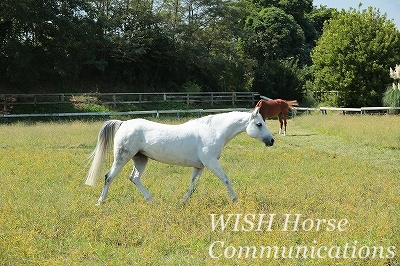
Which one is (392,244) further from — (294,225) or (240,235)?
(240,235)

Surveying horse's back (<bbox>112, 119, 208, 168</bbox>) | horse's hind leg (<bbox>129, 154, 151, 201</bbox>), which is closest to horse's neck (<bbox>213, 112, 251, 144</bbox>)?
horse's back (<bbox>112, 119, 208, 168</bbox>)

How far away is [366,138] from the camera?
17922mm

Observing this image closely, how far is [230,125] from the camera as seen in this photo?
8570 mm

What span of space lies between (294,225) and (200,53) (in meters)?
33.0

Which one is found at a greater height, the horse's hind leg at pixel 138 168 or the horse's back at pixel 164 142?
the horse's back at pixel 164 142

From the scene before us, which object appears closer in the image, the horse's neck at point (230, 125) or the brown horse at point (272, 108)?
the horse's neck at point (230, 125)

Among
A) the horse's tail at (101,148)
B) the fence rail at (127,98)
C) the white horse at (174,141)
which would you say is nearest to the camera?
the white horse at (174,141)

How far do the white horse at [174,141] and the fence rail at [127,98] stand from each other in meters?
23.2

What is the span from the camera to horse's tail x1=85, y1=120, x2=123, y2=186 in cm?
862

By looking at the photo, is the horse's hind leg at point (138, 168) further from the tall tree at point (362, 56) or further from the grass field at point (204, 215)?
the tall tree at point (362, 56)

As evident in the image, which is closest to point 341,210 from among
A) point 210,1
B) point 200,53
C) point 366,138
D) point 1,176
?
point 1,176

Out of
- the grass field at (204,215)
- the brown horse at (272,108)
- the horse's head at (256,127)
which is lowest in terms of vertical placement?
the grass field at (204,215)

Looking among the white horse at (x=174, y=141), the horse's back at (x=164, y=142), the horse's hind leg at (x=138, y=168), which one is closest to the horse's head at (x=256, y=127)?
the white horse at (x=174, y=141)

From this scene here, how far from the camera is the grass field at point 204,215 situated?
5.68 meters
